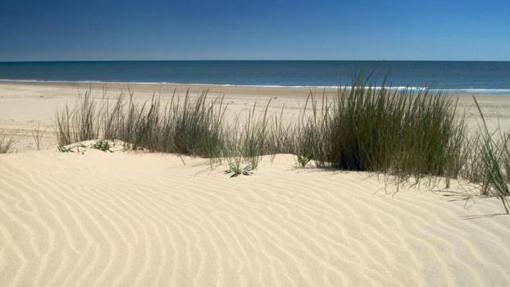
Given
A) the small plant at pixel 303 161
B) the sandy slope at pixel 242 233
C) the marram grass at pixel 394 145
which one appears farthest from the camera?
the small plant at pixel 303 161

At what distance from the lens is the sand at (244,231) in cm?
287

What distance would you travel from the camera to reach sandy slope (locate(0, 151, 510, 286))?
2.87 metres

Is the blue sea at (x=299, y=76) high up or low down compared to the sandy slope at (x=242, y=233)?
up

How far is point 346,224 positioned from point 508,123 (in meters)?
10.3

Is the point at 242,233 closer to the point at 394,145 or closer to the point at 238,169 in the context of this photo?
the point at 238,169

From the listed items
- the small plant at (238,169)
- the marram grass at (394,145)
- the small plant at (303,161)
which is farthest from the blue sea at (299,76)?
the small plant at (238,169)

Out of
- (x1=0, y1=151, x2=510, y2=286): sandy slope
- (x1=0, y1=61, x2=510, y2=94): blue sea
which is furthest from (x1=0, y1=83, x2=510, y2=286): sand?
(x1=0, y1=61, x2=510, y2=94): blue sea

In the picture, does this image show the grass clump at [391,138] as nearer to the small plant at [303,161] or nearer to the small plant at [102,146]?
the small plant at [303,161]

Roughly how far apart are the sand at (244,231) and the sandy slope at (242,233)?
1 centimetres

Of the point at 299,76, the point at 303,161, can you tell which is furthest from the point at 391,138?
the point at 299,76

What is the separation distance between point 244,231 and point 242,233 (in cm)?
4

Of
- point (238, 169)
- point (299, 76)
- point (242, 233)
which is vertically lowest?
point (242, 233)

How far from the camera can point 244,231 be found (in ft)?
11.6

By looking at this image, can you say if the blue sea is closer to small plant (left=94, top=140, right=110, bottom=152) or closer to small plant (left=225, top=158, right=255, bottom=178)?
small plant (left=225, top=158, right=255, bottom=178)
